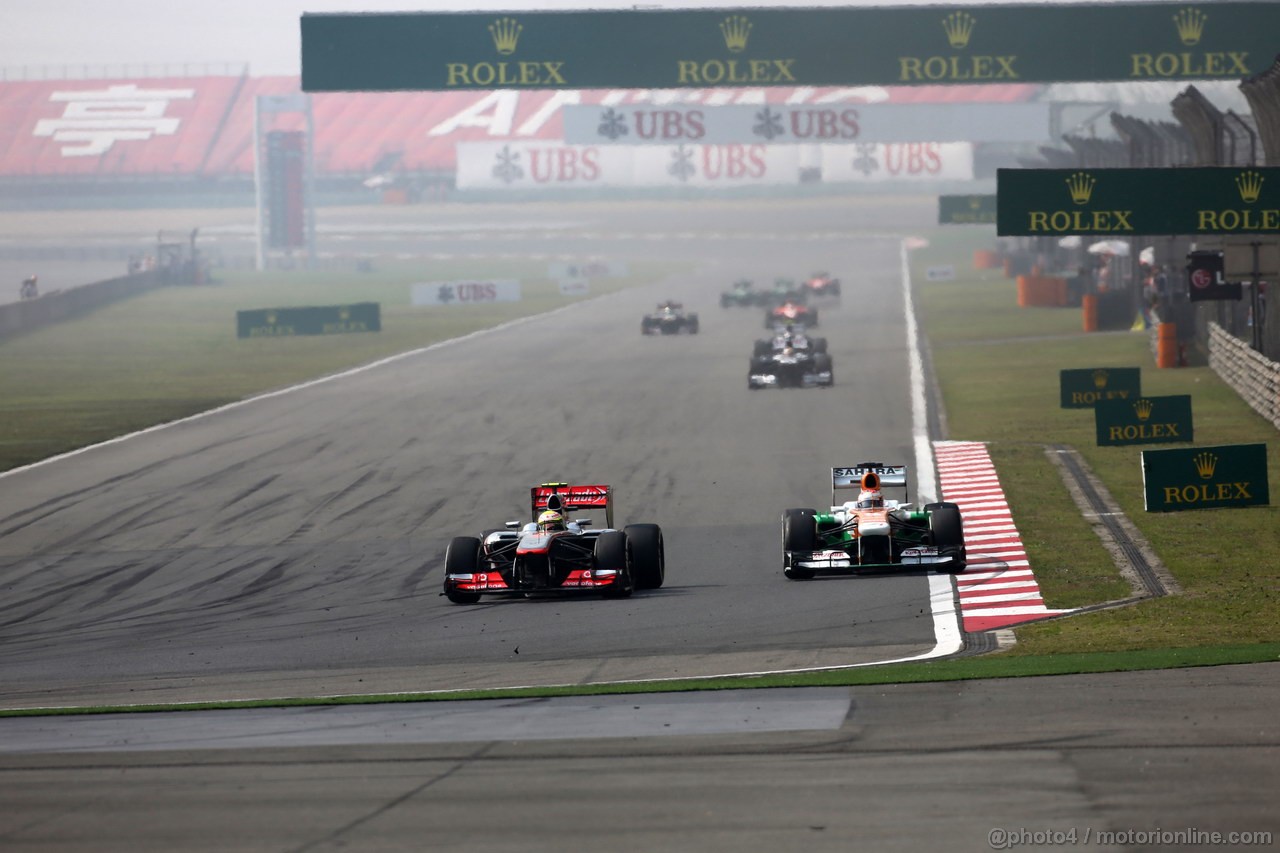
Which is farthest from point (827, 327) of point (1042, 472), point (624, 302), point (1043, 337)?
point (1042, 472)

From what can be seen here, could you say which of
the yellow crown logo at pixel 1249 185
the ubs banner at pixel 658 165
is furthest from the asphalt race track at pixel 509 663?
the ubs banner at pixel 658 165

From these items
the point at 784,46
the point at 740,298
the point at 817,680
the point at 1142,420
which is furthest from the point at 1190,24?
the point at 740,298

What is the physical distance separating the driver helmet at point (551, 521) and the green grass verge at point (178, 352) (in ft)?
54.7

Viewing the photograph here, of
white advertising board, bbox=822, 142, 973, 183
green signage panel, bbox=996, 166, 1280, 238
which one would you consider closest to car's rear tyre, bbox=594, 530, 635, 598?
green signage panel, bbox=996, 166, 1280, 238

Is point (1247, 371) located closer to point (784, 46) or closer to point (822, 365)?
point (822, 365)

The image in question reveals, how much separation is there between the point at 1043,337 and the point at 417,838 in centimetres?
5009

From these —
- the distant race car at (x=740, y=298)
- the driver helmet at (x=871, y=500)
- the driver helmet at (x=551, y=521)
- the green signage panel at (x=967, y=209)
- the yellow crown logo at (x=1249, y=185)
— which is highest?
the green signage panel at (x=967, y=209)

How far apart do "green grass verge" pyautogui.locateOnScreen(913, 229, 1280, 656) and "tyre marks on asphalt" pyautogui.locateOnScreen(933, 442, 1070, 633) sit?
0.23m

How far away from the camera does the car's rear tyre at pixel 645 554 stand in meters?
19.9

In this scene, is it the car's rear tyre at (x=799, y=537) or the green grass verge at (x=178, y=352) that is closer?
the car's rear tyre at (x=799, y=537)

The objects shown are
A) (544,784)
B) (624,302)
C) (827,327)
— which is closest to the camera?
(544,784)

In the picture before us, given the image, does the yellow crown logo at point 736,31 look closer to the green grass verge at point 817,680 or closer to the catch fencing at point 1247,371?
the catch fencing at point 1247,371

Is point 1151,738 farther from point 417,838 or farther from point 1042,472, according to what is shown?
point 1042,472

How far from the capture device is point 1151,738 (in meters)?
11.4
